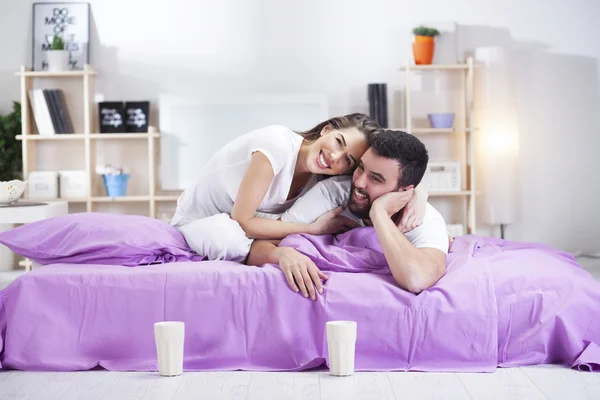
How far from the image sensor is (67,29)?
5.50 m

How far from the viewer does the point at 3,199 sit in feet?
13.5

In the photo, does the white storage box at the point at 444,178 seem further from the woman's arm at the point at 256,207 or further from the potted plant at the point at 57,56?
the woman's arm at the point at 256,207

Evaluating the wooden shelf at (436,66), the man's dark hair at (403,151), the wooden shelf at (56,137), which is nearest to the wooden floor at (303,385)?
the man's dark hair at (403,151)

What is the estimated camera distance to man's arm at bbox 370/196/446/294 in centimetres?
240

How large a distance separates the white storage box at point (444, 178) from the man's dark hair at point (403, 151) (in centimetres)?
280

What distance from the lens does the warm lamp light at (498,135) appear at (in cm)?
532

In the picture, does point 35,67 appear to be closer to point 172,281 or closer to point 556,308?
point 172,281

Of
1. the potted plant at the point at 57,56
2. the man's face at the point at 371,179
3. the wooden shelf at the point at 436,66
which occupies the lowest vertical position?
the man's face at the point at 371,179

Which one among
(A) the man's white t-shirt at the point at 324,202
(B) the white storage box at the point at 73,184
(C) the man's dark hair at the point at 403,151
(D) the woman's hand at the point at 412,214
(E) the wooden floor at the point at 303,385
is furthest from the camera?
(B) the white storage box at the point at 73,184

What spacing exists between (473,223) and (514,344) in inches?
118

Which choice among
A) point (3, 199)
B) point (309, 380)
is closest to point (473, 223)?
point (3, 199)

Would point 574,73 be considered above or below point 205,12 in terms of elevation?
below

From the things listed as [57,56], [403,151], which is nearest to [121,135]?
[57,56]

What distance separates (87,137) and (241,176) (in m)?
2.78
